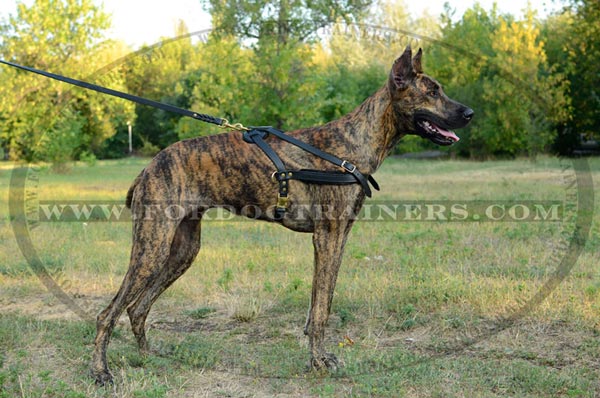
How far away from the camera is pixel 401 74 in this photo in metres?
4.77

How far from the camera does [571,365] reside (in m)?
4.99

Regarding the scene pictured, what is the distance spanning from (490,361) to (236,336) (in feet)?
7.66

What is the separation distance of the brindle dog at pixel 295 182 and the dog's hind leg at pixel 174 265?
0.30 metres

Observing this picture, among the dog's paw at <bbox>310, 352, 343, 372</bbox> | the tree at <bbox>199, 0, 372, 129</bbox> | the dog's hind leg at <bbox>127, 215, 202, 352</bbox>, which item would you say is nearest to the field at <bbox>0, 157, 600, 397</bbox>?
the dog's paw at <bbox>310, 352, 343, 372</bbox>

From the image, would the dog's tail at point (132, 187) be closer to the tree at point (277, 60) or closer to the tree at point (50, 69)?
the tree at point (277, 60)

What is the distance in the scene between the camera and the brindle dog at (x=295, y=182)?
4770 mm

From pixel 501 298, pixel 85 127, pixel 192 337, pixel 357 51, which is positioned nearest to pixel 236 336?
pixel 192 337

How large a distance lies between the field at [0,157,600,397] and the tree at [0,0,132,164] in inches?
743

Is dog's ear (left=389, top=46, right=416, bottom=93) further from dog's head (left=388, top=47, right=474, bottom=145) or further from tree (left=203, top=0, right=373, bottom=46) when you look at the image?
tree (left=203, top=0, right=373, bottom=46)

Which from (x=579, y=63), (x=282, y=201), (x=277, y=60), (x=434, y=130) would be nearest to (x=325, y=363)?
(x=282, y=201)

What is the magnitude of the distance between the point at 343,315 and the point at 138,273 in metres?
2.34

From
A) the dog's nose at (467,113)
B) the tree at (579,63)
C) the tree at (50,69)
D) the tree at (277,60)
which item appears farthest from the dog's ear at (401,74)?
the tree at (579,63)

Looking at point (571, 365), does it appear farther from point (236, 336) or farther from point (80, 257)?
point (80, 257)

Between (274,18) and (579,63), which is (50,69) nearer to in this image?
(274,18)
